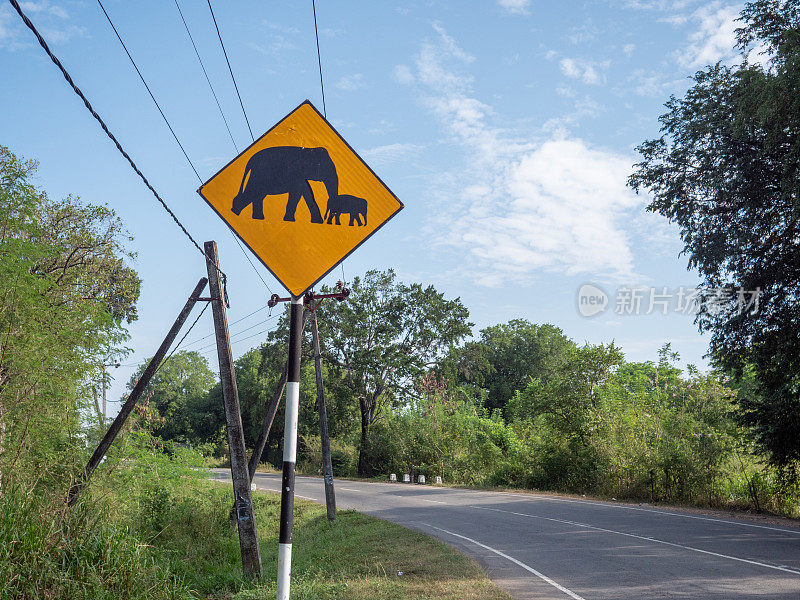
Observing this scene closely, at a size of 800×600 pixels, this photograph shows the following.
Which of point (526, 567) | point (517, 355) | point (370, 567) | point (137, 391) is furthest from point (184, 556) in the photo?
point (517, 355)

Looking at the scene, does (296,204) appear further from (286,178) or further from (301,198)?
(286,178)

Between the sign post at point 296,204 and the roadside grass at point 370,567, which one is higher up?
the sign post at point 296,204

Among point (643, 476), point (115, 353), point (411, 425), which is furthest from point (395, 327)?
point (115, 353)

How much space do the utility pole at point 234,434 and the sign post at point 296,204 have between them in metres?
6.16

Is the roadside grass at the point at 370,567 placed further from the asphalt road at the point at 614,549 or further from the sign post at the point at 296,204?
the sign post at the point at 296,204

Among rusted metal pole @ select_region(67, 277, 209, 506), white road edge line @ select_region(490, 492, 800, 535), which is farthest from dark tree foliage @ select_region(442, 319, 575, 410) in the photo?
rusted metal pole @ select_region(67, 277, 209, 506)

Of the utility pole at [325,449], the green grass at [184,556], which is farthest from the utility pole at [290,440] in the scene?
the utility pole at [325,449]

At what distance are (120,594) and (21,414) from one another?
179 inches

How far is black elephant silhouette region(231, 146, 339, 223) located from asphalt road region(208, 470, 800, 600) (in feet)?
20.5

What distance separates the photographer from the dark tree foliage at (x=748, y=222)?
49.0ft

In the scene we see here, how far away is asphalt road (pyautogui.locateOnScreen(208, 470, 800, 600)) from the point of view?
7875 mm

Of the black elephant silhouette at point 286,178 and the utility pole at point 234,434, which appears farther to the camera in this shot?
the utility pole at point 234,434

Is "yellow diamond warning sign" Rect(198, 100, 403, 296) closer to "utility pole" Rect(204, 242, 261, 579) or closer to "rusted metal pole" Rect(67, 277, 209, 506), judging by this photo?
"utility pole" Rect(204, 242, 261, 579)

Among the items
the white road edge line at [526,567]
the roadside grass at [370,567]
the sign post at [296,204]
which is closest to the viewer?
the sign post at [296,204]
